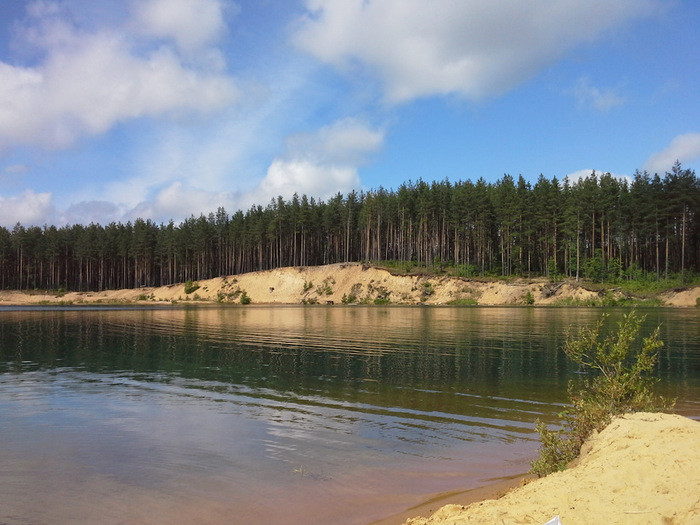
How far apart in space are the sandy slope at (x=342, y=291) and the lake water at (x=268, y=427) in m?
56.4

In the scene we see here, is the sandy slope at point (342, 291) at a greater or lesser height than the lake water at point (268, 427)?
greater

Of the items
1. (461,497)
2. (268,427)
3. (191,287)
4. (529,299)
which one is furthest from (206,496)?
(191,287)

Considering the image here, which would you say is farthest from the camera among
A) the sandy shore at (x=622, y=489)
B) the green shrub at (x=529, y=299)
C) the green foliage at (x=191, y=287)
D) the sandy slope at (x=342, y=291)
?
the green foliage at (x=191, y=287)

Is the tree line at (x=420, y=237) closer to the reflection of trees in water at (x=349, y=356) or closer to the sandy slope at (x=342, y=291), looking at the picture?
the sandy slope at (x=342, y=291)

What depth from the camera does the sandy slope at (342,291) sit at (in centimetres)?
8488

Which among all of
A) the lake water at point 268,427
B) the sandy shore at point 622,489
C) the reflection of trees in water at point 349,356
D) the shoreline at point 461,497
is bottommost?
the reflection of trees in water at point 349,356

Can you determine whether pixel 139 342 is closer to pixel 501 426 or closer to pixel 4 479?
pixel 4 479

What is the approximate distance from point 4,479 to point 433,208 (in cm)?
10329

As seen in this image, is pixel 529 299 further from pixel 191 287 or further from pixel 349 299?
pixel 191 287

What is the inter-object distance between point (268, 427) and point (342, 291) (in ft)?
285

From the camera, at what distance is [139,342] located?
116 feet

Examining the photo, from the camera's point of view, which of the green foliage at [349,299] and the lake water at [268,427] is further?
the green foliage at [349,299]

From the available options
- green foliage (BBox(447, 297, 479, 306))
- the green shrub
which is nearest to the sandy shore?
the green shrub

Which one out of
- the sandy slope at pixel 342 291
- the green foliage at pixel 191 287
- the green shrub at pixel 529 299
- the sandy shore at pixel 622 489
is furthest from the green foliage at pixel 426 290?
the sandy shore at pixel 622 489
